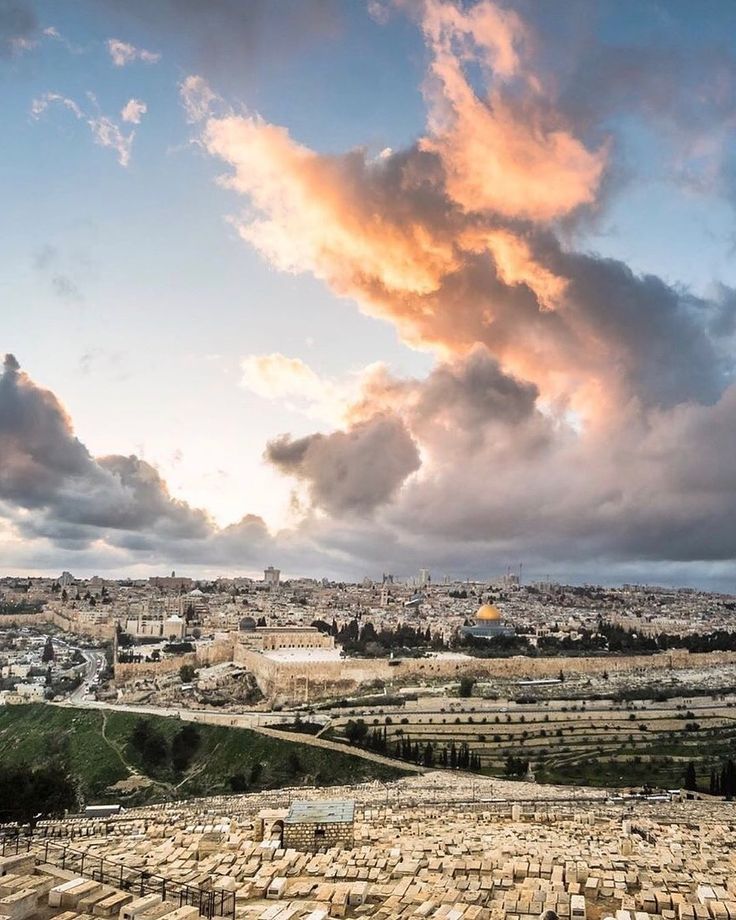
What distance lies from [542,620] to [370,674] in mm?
49781

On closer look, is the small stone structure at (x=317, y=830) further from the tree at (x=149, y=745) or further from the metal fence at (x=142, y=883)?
the tree at (x=149, y=745)

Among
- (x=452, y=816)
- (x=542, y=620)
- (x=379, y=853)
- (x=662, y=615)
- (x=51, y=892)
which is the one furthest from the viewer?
(x=662, y=615)

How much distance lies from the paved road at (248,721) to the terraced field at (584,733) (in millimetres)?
2159

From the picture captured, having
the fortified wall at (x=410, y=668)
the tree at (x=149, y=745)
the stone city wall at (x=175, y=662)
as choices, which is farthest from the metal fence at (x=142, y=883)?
the stone city wall at (x=175, y=662)

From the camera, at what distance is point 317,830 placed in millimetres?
16422

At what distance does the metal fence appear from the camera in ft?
35.2

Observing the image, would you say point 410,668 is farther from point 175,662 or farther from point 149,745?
point 149,745

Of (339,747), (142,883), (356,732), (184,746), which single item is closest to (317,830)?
(142,883)

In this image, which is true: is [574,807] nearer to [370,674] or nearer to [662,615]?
[370,674]

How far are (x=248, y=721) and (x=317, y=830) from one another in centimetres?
2629

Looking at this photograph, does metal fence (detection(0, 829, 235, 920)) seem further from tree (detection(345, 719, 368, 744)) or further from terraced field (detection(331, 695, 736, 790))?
tree (detection(345, 719, 368, 744))

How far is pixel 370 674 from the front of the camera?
51656mm

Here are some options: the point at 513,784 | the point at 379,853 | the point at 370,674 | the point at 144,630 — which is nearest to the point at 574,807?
the point at 513,784

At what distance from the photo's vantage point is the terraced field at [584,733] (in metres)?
33.0
